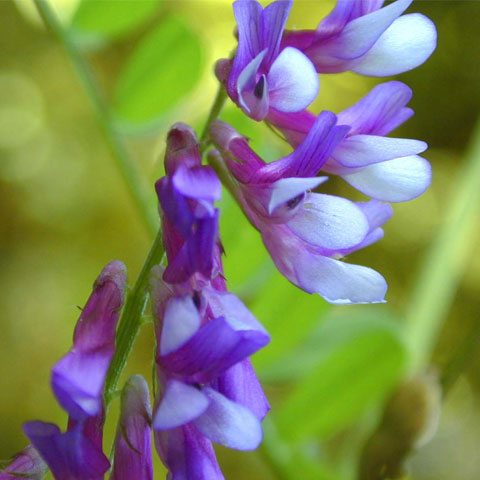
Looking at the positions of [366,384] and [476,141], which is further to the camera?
[476,141]

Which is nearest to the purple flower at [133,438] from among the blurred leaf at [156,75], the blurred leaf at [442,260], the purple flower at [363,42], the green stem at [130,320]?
the green stem at [130,320]

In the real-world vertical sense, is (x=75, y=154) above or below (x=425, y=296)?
above

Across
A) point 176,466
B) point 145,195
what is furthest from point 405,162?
point 145,195

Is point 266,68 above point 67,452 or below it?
above

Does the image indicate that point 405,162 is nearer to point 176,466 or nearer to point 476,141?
point 176,466

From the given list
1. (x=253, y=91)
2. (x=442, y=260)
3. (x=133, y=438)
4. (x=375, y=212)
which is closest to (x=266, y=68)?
(x=253, y=91)

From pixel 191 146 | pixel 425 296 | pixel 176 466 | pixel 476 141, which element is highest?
pixel 191 146

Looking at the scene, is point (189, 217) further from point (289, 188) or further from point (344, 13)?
point (344, 13)
